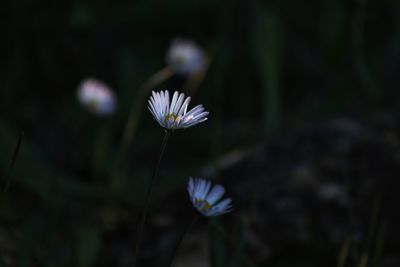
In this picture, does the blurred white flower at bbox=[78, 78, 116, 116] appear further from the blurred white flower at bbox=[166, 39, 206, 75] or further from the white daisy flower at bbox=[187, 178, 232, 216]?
the white daisy flower at bbox=[187, 178, 232, 216]

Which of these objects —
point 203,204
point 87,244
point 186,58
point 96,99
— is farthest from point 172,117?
point 186,58

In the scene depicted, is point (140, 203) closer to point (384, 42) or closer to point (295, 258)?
point (295, 258)

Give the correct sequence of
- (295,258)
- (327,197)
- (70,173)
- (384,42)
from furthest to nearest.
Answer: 1. (384,42)
2. (70,173)
3. (327,197)
4. (295,258)

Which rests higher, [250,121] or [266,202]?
[250,121]

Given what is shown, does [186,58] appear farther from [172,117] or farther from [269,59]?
[172,117]

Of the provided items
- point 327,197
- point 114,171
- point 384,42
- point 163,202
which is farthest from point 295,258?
point 384,42

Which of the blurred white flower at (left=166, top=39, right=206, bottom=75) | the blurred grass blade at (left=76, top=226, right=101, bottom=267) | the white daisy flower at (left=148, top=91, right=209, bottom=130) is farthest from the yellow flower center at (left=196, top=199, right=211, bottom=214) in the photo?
the blurred white flower at (left=166, top=39, right=206, bottom=75)
